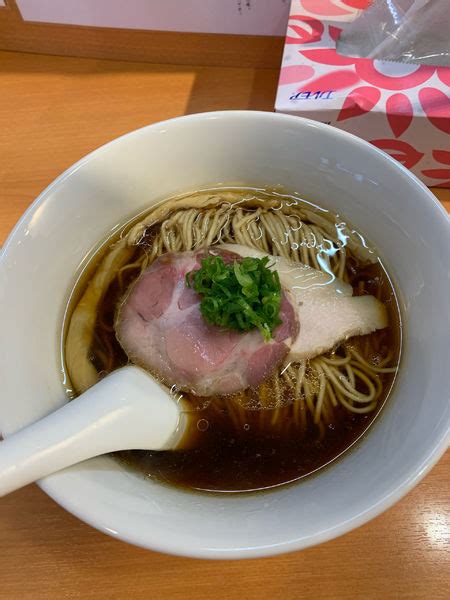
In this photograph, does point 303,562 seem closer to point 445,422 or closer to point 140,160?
point 445,422

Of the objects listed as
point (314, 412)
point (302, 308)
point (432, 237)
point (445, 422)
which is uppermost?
point (432, 237)

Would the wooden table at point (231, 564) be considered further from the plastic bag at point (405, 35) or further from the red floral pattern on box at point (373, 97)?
the plastic bag at point (405, 35)

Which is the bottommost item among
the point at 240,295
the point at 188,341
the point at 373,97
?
the point at 188,341

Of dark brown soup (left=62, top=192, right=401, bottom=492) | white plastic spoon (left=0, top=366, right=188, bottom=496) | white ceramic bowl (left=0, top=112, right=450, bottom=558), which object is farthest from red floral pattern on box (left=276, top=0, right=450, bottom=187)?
white plastic spoon (left=0, top=366, right=188, bottom=496)

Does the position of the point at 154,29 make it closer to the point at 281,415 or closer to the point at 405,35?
the point at 405,35

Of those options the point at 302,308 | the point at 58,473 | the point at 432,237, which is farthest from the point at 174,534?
the point at 432,237

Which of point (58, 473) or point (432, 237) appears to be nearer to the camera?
point (58, 473)

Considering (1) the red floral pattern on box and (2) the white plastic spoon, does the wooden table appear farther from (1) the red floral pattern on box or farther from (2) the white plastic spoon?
(1) the red floral pattern on box

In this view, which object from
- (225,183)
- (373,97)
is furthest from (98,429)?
(373,97)
